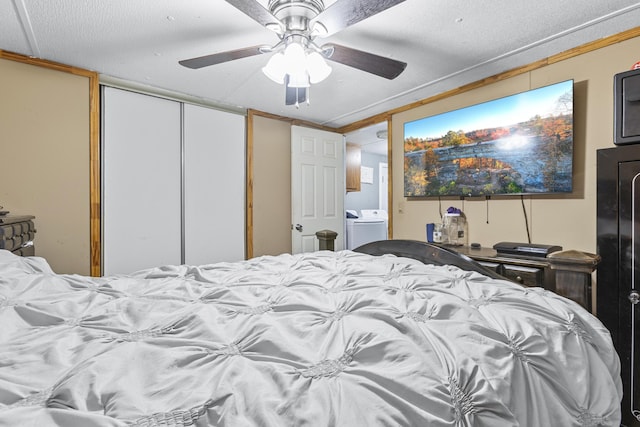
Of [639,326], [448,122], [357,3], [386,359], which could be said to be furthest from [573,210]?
[386,359]

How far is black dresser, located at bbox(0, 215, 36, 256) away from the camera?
1.89 metres

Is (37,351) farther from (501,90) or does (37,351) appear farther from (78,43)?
(501,90)

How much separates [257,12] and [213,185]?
7.98 feet

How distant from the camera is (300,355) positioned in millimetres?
757

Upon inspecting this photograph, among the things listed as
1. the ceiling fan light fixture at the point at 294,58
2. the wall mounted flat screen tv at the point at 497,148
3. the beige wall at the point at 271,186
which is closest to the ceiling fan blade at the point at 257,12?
the ceiling fan light fixture at the point at 294,58

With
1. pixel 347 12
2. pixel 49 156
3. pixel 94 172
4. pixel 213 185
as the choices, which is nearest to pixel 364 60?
pixel 347 12

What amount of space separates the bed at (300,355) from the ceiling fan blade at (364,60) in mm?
1334

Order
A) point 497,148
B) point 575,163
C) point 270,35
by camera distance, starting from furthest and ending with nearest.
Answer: point 497,148, point 575,163, point 270,35

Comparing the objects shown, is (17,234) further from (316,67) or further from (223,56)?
(316,67)

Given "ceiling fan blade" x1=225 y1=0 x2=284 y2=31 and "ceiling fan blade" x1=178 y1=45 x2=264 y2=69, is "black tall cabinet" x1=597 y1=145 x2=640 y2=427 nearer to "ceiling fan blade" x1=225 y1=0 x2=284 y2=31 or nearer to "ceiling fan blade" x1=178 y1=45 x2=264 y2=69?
"ceiling fan blade" x1=225 y1=0 x2=284 y2=31

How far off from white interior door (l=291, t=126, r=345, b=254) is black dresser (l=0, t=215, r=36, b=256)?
2.52 metres

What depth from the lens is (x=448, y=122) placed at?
10.6 ft

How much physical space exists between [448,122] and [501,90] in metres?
0.52

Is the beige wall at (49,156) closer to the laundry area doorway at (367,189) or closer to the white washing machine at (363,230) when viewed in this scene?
the laundry area doorway at (367,189)
